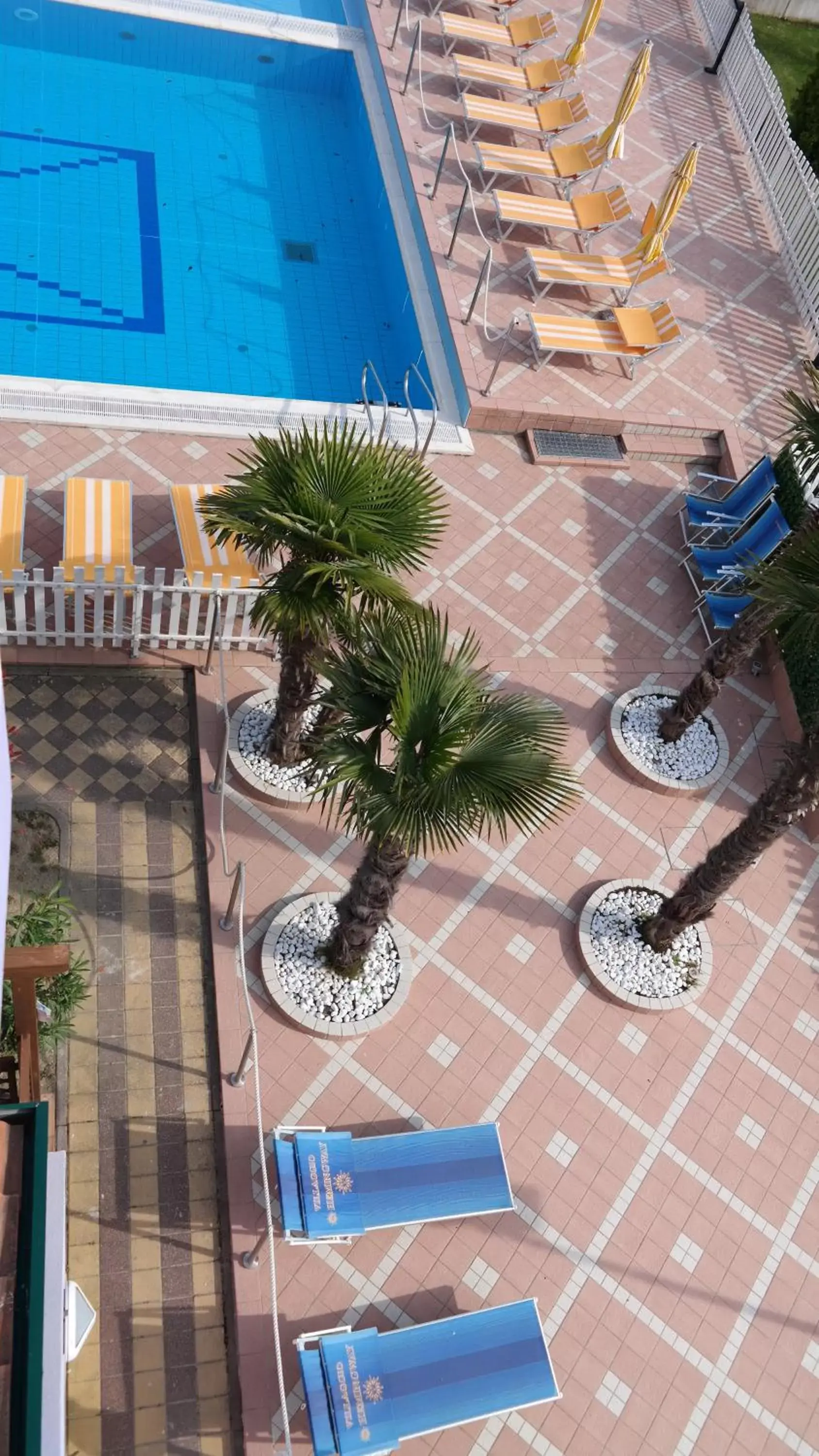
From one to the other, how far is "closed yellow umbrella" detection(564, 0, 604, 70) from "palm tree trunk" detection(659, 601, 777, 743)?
11006mm

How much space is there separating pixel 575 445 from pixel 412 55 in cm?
716

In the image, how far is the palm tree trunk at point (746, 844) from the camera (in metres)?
7.88

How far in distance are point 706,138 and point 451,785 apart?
52.6ft

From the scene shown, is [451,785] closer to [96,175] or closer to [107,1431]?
[107,1431]

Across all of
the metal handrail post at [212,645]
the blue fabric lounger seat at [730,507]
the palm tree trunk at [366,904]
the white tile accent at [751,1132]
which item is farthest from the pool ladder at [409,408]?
the white tile accent at [751,1132]

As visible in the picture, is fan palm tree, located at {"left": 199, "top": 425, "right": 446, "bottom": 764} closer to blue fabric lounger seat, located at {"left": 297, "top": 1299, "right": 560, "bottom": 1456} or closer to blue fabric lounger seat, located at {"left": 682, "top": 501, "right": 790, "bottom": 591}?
blue fabric lounger seat, located at {"left": 297, "top": 1299, "right": 560, "bottom": 1456}

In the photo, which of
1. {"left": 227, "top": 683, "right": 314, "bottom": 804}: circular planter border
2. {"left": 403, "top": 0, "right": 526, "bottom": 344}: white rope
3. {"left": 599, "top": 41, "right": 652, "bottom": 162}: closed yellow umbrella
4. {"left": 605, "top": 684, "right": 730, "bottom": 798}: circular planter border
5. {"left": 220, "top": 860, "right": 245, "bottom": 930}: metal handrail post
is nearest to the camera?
{"left": 220, "top": 860, "right": 245, "bottom": 930}: metal handrail post

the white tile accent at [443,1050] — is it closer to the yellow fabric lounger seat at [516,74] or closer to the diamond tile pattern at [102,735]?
the diamond tile pattern at [102,735]

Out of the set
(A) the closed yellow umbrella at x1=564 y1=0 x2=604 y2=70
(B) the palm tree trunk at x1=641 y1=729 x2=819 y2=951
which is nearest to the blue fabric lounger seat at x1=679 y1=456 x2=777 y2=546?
(B) the palm tree trunk at x1=641 y1=729 x2=819 y2=951

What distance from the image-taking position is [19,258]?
13.6 meters

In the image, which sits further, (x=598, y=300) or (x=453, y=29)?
(x=453, y=29)

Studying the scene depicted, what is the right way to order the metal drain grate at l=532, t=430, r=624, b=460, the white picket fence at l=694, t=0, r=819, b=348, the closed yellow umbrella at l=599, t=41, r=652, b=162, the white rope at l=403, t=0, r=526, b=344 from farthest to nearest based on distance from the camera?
the white picket fence at l=694, t=0, r=819, b=348 → the closed yellow umbrella at l=599, t=41, r=652, b=162 → the white rope at l=403, t=0, r=526, b=344 → the metal drain grate at l=532, t=430, r=624, b=460

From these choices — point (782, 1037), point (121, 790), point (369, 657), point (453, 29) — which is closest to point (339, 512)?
point (369, 657)

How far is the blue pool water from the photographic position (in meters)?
13.5
